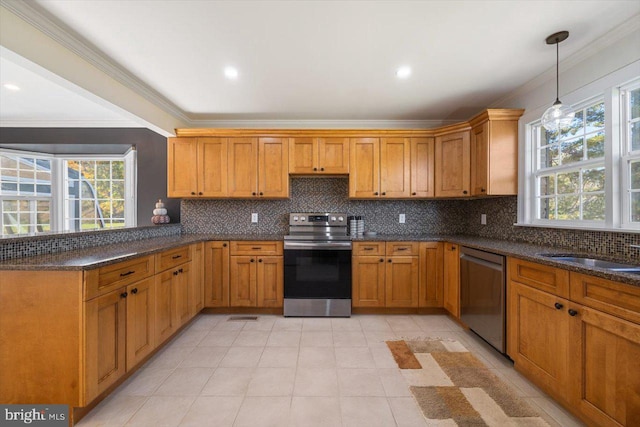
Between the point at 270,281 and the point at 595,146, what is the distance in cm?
322

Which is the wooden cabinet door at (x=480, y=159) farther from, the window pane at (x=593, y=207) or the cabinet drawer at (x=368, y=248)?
the cabinet drawer at (x=368, y=248)

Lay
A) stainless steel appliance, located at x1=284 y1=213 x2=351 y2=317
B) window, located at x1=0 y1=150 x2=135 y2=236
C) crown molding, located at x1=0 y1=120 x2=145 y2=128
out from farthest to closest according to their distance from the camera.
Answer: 1. window, located at x1=0 y1=150 x2=135 y2=236
2. crown molding, located at x1=0 y1=120 x2=145 y2=128
3. stainless steel appliance, located at x1=284 y1=213 x2=351 y2=317

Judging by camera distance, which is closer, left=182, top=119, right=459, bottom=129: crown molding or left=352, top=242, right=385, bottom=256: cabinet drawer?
left=352, top=242, right=385, bottom=256: cabinet drawer

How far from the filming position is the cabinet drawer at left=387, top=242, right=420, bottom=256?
10.3ft

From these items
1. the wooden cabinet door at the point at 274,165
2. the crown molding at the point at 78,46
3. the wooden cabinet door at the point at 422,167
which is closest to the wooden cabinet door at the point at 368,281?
the wooden cabinet door at the point at 422,167

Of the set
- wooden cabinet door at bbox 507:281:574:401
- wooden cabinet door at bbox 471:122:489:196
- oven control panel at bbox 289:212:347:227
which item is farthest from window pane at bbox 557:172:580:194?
oven control panel at bbox 289:212:347:227

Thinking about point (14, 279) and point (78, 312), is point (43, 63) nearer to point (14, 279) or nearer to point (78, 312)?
point (14, 279)

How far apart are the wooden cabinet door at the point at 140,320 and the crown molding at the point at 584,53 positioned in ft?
12.4

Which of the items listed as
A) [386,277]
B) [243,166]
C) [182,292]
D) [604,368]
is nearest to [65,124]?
[243,166]

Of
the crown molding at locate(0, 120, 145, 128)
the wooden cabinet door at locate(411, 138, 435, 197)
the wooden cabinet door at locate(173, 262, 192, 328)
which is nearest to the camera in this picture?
the wooden cabinet door at locate(173, 262, 192, 328)

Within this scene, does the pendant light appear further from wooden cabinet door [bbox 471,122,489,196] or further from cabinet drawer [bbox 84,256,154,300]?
cabinet drawer [bbox 84,256,154,300]

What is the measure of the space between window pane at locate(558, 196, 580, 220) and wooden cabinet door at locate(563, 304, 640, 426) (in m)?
1.20

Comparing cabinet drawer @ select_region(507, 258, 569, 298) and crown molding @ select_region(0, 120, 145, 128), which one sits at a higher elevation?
crown molding @ select_region(0, 120, 145, 128)

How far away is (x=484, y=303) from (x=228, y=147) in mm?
3233
